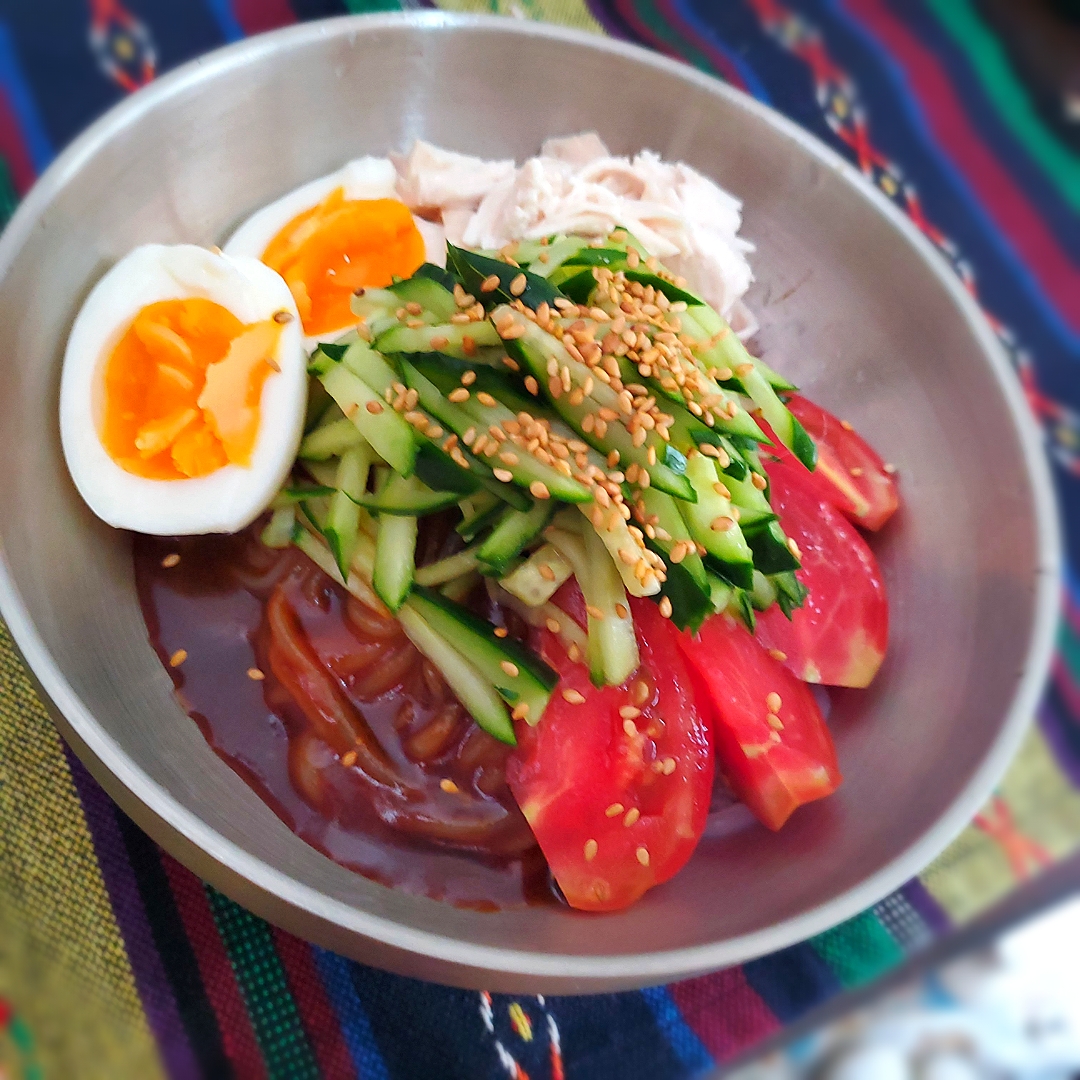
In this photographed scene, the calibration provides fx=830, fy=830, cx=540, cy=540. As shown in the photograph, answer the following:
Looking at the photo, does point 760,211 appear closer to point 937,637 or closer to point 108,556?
point 937,637

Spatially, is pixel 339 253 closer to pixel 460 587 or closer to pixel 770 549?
pixel 460 587

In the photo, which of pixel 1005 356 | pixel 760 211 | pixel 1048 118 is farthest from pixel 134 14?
pixel 1048 118

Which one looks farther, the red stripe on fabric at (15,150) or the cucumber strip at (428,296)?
the red stripe on fabric at (15,150)

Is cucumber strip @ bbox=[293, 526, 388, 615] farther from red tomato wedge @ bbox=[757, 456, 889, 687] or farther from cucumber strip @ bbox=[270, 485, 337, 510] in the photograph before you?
red tomato wedge @ bbox=[757, 456, 889, 687]

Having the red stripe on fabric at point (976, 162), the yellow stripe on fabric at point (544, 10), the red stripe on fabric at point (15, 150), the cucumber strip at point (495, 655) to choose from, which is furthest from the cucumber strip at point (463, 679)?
the yellow stripe on fabric at point (544, 10)

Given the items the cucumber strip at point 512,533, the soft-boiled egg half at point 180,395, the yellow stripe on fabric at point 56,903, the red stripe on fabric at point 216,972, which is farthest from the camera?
the soft-boiled egg half at point 180,395

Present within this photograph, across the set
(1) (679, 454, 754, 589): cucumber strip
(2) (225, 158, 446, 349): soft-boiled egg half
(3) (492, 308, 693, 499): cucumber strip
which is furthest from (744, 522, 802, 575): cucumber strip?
(2) (225, 158, 446, 349): soft-boiled egg half

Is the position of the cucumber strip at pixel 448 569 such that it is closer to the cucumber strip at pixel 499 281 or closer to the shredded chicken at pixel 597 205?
the cucumber strip at pixel 499 281

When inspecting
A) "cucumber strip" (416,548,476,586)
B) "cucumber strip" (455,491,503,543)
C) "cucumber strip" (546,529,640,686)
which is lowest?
"cucumber strip" (416,548,476,586)
